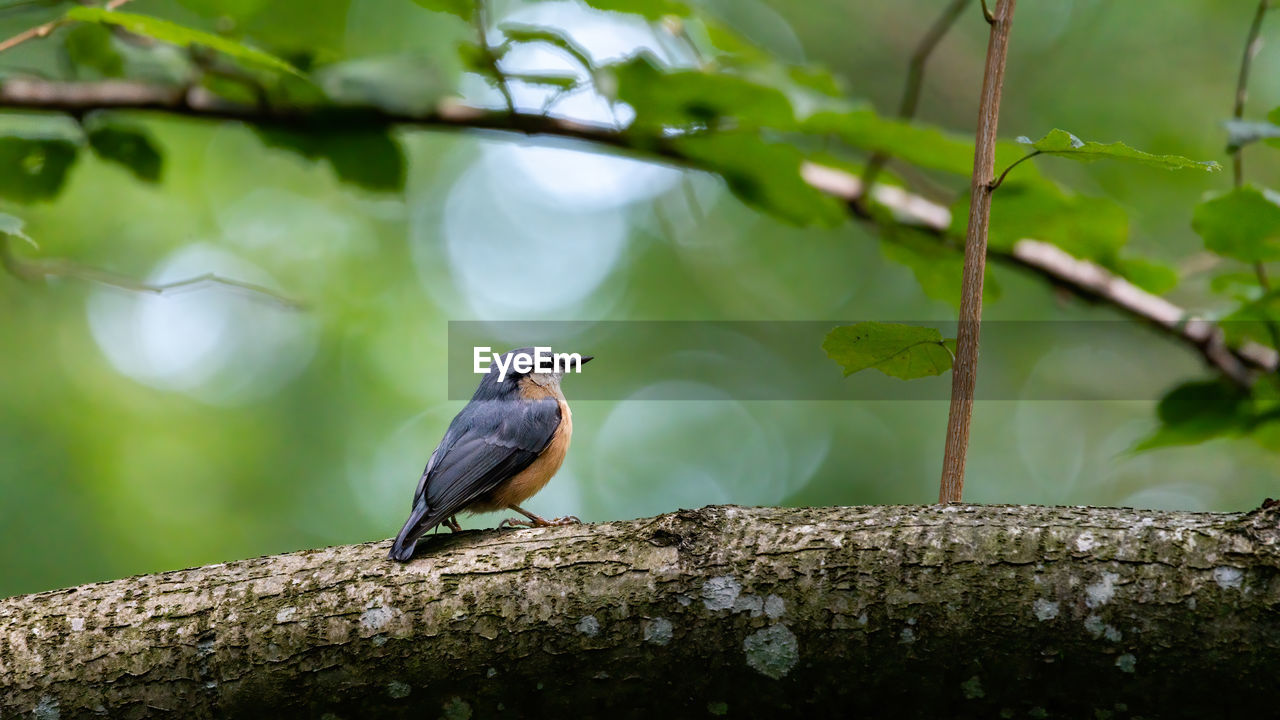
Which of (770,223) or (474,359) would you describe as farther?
(770,223)

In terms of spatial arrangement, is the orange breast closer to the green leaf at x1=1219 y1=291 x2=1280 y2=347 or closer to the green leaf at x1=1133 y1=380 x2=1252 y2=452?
the green leaf at x1=1133 y1=380 x2=1252 y2=452

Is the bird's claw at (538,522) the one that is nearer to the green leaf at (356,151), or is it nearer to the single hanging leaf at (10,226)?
the green leaf at (356,151)

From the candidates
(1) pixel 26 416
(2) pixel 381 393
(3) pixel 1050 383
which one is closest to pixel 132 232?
(1) pixel 26 416

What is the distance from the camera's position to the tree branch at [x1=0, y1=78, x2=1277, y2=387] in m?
3.26

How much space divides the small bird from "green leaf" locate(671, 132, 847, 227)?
1.25 m

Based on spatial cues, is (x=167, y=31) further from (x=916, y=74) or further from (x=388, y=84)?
(x=916, y=74)

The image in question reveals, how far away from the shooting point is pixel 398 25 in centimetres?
849

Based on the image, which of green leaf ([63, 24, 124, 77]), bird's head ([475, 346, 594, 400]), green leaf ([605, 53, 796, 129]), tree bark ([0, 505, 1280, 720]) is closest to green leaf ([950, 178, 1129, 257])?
green leaf ([605, 53, 796, 129])

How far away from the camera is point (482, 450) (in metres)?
3.70

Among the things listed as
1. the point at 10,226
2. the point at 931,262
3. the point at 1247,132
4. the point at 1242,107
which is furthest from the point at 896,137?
the point at 10,226

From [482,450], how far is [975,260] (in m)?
2.18

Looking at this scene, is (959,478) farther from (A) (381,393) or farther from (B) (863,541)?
(A) (381,393)

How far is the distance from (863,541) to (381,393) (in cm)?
763

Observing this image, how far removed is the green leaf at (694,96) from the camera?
9.53 feet
